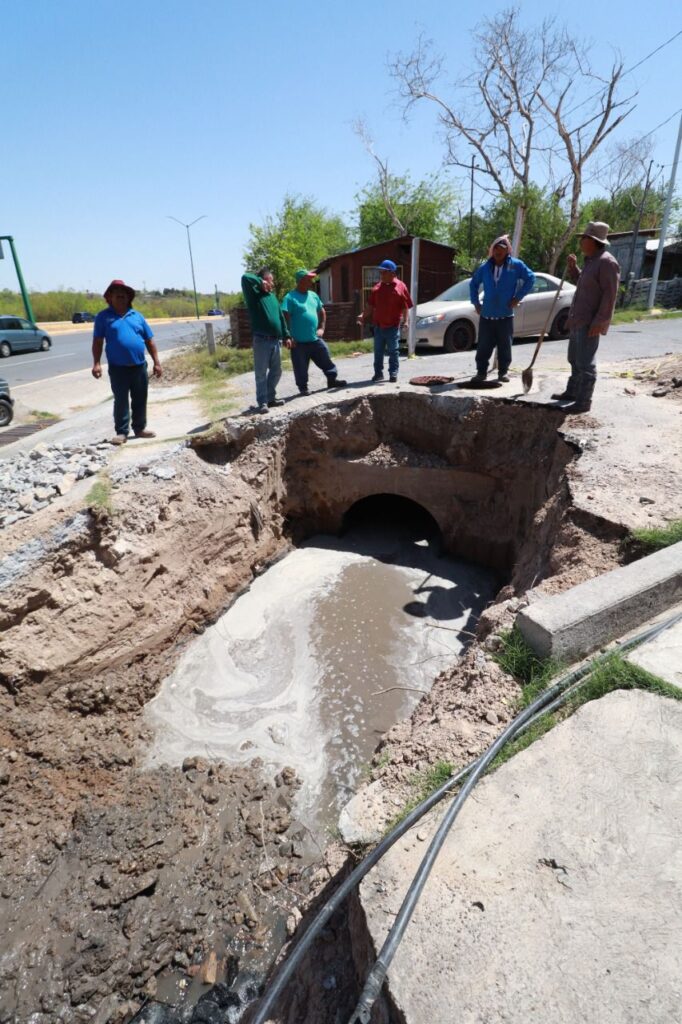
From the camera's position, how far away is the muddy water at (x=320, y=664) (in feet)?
15.4

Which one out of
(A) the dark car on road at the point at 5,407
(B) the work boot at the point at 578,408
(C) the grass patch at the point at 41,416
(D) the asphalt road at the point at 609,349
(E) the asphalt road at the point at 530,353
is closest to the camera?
(B) the work boot at the point at 578,408

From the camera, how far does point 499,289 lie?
20.9ft

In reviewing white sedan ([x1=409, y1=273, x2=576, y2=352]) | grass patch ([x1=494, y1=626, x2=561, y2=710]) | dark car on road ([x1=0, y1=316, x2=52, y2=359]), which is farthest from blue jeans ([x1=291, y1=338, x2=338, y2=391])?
dark car on road ([x1=0, y1=316, x2=52, y2=359])

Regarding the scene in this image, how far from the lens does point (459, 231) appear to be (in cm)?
2986

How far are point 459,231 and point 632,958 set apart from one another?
33.7m

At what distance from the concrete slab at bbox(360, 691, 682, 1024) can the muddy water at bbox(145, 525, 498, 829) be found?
8.13ft

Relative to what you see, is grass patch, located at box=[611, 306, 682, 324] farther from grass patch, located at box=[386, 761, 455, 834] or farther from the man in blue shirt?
grass patch, located at box=[386, 761, 455, 834]

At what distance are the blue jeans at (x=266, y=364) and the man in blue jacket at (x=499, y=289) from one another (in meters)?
2.57

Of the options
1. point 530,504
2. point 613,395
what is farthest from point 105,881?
point 613,395

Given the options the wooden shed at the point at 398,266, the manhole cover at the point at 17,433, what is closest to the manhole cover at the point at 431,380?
the manhole cover at the point at 17,433

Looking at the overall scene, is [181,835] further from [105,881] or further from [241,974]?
[241,974]

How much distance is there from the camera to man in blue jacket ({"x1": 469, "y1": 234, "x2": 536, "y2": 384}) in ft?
20.3

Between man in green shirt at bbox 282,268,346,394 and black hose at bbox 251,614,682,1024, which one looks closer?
black hose at bbox 251,614,682,1024

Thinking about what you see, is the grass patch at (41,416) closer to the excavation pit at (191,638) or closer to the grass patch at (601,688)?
the excavation pit at (191,638)
